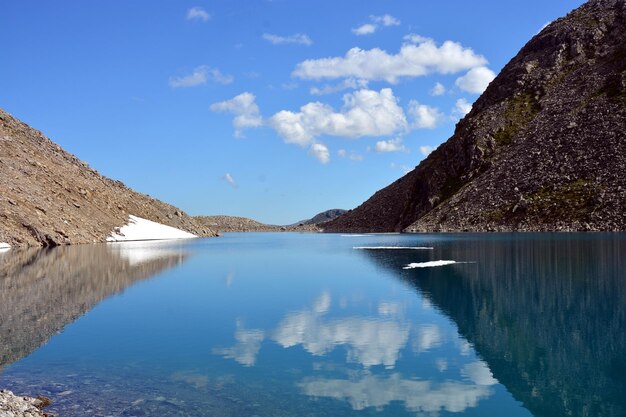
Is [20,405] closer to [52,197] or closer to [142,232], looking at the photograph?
[52,197]

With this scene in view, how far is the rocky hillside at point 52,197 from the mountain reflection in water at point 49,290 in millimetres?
30613

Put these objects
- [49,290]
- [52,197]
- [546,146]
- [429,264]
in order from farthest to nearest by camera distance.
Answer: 1. [546,146]
2. [52,197]
3. [429,264]
4. [49,290]

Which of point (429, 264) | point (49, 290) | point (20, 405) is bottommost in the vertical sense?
point (20, 405)

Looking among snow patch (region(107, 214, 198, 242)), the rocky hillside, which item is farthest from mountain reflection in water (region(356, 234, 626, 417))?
snow patch (region(107, 214, 198, 242))

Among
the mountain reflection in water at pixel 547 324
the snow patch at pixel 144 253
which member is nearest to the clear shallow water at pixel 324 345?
the mountain reflection in water at pixel 547 324

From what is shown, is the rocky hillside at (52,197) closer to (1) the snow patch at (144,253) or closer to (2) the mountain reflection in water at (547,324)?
(1) the snow patch at (144,253)

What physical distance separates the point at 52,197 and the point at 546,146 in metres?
118

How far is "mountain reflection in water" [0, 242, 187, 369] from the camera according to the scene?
23.4 meters

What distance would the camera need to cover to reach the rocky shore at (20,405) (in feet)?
44.3

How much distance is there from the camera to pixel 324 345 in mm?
21734

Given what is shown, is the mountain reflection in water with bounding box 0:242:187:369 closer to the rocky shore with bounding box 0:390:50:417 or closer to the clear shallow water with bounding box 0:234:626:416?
the clear shallow water with bounding box 0:234:626:416

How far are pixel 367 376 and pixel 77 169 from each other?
13170 centimetres

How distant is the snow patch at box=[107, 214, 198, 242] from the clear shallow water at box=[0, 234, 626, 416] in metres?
78.1

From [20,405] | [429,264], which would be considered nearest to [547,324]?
[20,405]
